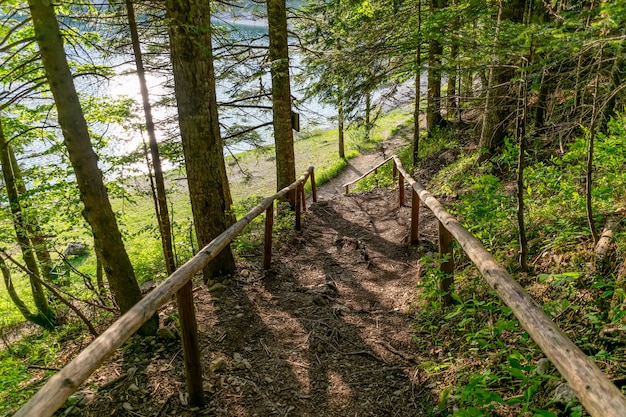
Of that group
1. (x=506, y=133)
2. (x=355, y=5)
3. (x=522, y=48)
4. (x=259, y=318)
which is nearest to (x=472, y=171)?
(x=506, y=133)

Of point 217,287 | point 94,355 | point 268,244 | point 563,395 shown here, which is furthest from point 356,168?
point 94,355

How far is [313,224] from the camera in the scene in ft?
28.8

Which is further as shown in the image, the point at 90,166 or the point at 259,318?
the point at 259,318

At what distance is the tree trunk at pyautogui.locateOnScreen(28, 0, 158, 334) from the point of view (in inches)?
152

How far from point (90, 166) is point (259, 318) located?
98.2 inches

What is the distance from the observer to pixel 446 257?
3896 mm

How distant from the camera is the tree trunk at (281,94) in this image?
8.24m

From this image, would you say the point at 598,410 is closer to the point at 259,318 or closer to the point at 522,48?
the point at 522,48

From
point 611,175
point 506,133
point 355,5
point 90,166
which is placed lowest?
point 506,133

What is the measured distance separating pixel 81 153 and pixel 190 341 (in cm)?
242

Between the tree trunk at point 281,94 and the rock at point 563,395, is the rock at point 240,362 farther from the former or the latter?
the tree trunk at point 281,94

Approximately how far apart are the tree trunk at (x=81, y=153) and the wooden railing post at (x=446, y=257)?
3.15m

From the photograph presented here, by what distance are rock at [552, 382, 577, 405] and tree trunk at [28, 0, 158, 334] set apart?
143 inches

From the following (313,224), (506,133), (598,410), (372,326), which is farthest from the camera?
(313,224)
